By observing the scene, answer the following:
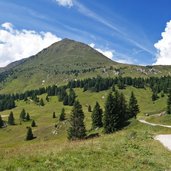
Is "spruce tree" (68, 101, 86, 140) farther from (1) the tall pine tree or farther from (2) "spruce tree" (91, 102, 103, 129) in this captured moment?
(2) "spruce tree" (91, 102, 103, 129)

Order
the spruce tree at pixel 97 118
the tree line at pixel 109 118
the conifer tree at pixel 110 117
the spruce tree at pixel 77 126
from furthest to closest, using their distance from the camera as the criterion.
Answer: the spruce tree at pixel 97 118 → the spruce tree at pixel 77 126 → the tree line at pixel 109 118 → the conifer tree at pixel 110 117

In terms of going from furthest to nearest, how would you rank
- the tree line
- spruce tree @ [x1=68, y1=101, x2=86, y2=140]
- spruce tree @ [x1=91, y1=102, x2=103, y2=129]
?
spruce tree @ [x1=91, y1=102, x2=103, y2=129]
spruce tree @ [x1=68, y1=101, x2=86, y2=140]
the tree line

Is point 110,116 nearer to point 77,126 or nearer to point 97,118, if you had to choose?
point 77,126

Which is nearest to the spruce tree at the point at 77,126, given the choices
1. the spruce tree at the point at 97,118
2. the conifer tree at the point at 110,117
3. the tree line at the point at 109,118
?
the tree line at the point at 109,118

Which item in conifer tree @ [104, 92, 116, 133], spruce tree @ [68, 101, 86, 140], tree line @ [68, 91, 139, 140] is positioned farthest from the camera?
spruce tree @ [68, 101, 86, 140]

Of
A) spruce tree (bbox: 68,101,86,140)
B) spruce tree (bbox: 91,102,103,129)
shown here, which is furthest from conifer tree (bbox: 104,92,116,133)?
spruce tree (bbox: 91,102,103,129)

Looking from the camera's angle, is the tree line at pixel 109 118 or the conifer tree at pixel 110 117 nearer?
the conifer tree at pixel 110 117

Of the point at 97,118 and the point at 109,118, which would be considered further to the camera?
the point at 97,118

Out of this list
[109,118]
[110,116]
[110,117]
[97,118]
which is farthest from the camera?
[97,118]

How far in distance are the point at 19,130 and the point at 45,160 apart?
6572 inches

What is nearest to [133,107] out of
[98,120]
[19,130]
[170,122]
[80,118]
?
[98,120]

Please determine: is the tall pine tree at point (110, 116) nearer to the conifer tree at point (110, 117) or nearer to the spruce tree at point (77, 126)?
the conifer tree at point (110, 117)

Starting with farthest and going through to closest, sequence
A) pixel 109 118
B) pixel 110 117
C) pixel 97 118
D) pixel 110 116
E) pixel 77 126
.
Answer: pixel 97 118, pixel 77 126, pixel 110 116, pixel 110 117, pixel 109 118

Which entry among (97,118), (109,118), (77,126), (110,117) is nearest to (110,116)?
(110,117)
